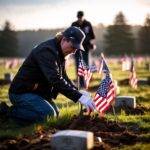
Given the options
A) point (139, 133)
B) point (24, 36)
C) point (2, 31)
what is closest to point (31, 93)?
point (139, 133)

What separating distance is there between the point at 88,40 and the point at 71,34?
29.7 ft

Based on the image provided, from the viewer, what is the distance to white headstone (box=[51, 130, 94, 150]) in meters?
6.80

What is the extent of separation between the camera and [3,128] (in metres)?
9.39

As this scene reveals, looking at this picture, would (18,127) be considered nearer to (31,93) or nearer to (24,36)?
(31,93)

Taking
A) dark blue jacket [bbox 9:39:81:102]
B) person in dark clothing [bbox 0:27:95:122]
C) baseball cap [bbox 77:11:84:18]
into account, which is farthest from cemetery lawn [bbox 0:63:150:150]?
baseball cap [bbox 77:11:84:18]

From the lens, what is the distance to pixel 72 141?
682 centimetres

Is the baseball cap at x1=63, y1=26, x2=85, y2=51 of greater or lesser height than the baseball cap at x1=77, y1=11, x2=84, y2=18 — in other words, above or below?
below

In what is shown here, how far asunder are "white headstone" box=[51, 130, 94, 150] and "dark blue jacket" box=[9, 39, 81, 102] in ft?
7.14

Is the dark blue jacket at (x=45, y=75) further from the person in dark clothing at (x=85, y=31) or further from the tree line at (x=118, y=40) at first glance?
the tree line at (x=118, y=40)

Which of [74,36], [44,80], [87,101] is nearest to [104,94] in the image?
[87,101]

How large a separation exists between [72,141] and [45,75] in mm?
2704

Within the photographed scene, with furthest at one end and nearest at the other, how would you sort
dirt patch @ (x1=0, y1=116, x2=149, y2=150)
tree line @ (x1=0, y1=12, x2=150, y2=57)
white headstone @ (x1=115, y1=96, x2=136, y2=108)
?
tree line @ (x1=0, y1=12, x2=150, y2=57) → white headstone @ (x1=115, y1=96, x2=136, y2=108) → dirt patch @ (x1=0, y1=116, x2=149, y2=150)

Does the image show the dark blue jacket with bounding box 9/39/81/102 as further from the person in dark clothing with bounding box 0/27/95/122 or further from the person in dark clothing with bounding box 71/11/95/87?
the person in dark clothing with bounding box 71/11/95/87

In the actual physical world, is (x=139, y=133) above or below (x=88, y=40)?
below
